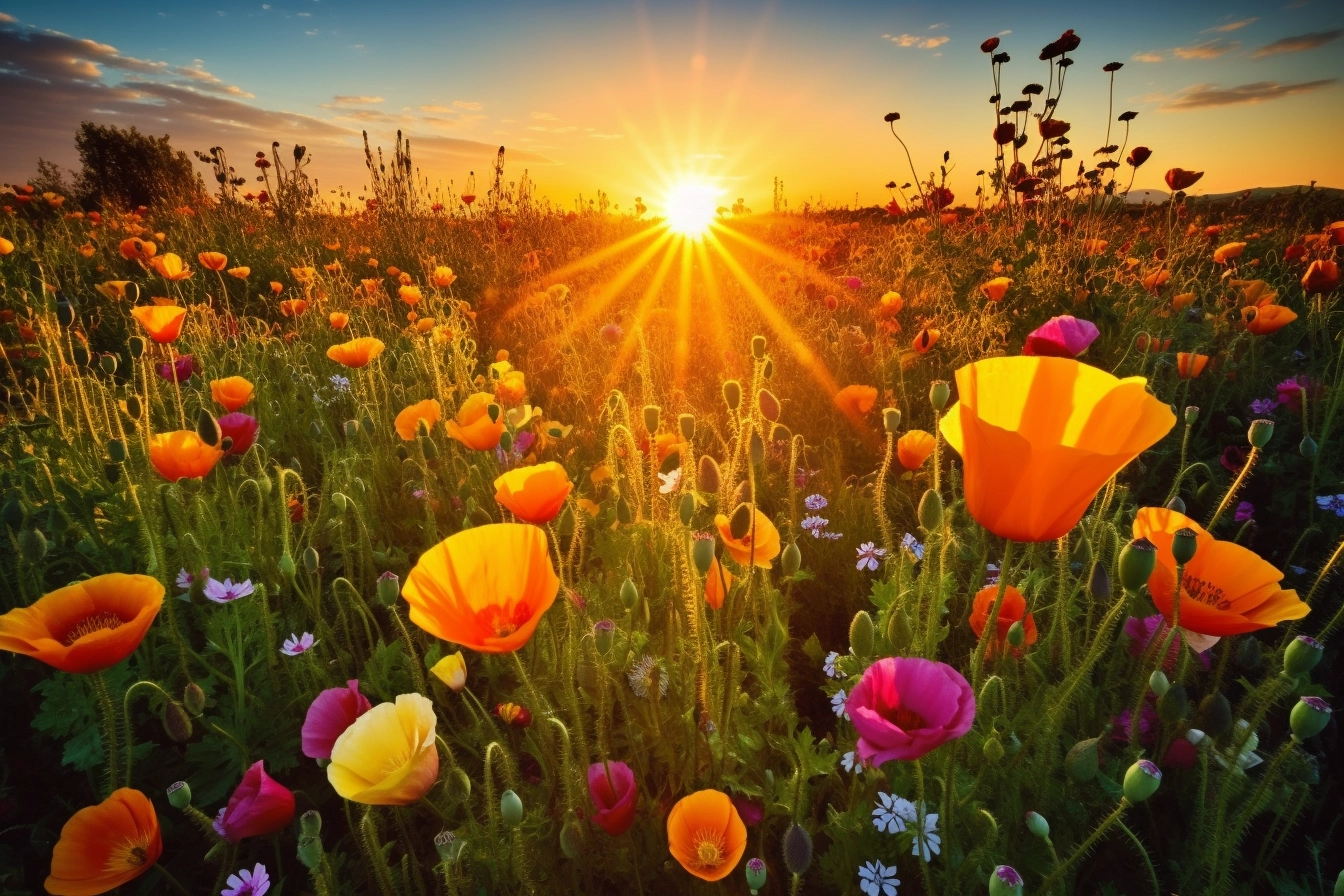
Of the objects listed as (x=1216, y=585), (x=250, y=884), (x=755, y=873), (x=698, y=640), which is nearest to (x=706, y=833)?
(x=755, y=873)

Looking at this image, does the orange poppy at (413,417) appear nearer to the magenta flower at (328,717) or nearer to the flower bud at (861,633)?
the magenta flower at (328,717)

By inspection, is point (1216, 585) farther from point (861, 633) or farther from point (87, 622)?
point (87, 622)

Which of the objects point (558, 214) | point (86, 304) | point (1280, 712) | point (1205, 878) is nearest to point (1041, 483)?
point (1205, 878)

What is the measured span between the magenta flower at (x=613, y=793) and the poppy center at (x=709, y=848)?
0.14 m

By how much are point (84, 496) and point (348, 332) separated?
3031 mm

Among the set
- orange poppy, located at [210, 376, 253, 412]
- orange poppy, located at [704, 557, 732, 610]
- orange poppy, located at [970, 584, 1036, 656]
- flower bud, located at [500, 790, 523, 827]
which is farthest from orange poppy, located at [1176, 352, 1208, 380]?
orange poppy, located at [210, 376, 253, 412]

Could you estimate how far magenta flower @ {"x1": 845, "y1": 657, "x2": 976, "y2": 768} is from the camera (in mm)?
813

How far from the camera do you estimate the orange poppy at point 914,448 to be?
230 cm

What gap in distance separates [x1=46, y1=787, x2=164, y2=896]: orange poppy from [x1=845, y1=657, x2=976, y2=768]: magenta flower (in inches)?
47.8

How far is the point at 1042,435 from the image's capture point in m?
1.11

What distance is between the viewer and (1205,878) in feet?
4.11

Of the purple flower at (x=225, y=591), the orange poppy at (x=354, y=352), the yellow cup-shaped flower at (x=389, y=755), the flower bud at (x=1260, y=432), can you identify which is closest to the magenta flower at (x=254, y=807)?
the yellow cup-shaped flower at (x=389, y=755)

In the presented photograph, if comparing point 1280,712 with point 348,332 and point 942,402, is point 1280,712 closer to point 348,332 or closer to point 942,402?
point 942,402

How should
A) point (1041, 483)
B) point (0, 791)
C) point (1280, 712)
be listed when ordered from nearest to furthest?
point (1041, 483)
point (0, 791)
point (1280, 712)
